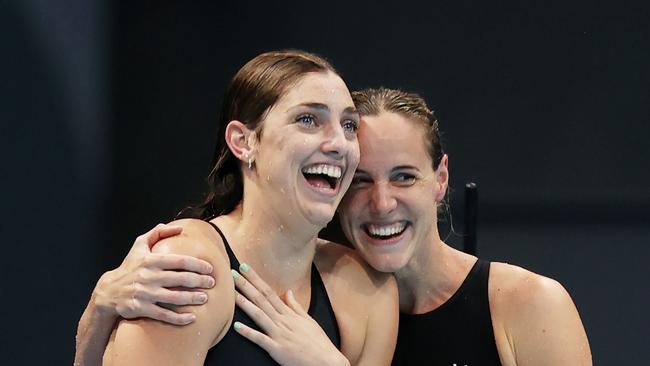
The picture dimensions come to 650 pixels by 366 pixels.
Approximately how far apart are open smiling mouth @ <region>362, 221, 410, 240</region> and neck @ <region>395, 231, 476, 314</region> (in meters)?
0.15

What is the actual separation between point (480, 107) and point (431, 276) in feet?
6.13

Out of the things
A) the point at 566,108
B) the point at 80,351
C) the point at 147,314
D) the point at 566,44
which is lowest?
the point at 80,351

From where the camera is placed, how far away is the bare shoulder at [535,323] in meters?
2.10

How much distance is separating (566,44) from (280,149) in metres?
2.46

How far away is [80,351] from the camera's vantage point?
2.01 metres

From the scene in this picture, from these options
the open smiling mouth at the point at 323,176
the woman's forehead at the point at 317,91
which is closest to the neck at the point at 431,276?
the open smiling mouth at the point at 323,176

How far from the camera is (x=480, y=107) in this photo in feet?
13.1

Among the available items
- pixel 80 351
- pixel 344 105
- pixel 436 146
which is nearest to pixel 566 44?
pixel 436 146

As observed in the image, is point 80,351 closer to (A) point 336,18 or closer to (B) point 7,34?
(B) point 7,34

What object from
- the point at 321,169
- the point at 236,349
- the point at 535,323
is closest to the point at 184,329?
the point at 236,349

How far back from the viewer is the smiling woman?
1.78 m

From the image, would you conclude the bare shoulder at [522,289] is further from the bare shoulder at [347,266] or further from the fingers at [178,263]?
the fingers at [178,263]

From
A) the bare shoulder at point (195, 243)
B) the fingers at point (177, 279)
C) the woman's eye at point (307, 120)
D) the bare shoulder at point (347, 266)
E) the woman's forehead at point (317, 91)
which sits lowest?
the bare shoulder at point (347, 266)

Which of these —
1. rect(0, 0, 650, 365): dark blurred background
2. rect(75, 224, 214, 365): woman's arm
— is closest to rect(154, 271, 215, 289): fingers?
rect(75, 224, 214, 365): woman's arm
